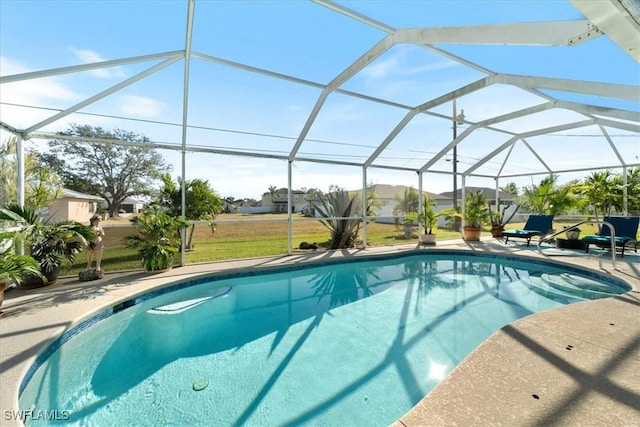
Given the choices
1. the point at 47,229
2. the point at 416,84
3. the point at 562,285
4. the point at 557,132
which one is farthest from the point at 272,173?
the point at 557,132

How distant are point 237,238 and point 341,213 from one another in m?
3.95

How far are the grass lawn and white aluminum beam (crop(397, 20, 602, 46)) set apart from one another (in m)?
5.75

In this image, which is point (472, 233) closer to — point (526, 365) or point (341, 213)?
point (341, 213)

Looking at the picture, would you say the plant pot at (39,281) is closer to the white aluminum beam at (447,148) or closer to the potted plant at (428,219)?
the potted plant at (428,219)

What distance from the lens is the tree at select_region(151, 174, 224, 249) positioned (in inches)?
311

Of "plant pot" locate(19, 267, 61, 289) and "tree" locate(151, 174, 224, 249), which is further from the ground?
"tree" locate(151, 174, 224, 249)

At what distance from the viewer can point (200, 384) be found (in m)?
3.10

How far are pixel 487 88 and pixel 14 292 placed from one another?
1004cm

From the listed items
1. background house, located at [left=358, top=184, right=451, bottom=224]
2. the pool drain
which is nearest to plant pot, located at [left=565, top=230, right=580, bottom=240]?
background house, located at [left=358, top=184, right=451, bottom=224]

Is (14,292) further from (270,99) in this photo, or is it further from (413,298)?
(413,298)

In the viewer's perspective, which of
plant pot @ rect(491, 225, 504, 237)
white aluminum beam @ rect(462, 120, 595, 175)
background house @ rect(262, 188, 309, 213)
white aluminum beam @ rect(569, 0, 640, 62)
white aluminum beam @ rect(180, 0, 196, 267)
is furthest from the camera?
plant pot @ rect(491, 225, 504, 237)

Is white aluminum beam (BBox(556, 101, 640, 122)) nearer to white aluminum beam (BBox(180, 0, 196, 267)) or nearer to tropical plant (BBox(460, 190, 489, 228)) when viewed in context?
tropical plant (BBox(460, 190, 489, 228))

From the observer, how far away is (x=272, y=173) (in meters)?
8.64

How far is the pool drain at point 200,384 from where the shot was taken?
3035 mm
